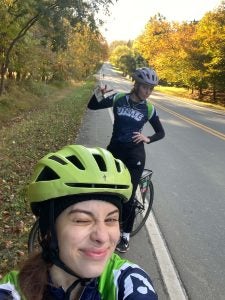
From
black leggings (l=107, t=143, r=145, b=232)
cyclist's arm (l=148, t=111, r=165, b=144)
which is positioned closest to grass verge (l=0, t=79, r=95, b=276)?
black leggings (l=107, t=143, r=145, b=232)

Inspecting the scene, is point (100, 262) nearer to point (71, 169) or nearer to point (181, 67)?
point (71, 169)

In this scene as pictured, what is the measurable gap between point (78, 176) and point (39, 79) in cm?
3412

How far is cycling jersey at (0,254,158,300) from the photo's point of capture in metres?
2.00

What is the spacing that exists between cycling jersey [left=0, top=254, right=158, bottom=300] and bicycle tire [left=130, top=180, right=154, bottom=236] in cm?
393

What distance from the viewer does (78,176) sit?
222cm

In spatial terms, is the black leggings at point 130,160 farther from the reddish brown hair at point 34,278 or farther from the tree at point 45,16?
the tree at point 45,16

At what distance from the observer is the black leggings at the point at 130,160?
17.7 feet

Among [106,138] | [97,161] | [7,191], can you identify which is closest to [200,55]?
[106,138]

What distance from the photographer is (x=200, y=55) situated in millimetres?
44250

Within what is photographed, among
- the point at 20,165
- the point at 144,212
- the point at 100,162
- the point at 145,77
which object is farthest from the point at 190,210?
the point at 100,162

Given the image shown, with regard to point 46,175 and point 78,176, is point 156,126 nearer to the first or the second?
point 46,175

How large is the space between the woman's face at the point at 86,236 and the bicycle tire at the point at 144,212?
3.97 m

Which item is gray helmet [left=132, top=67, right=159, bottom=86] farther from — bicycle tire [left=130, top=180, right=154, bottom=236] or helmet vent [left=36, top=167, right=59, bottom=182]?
helmet vent [left=36, top=167, right=59, bottom=182]

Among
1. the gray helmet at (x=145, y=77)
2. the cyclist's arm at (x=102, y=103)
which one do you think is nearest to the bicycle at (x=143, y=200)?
the cyclist's arm at (x=102, y=103)
